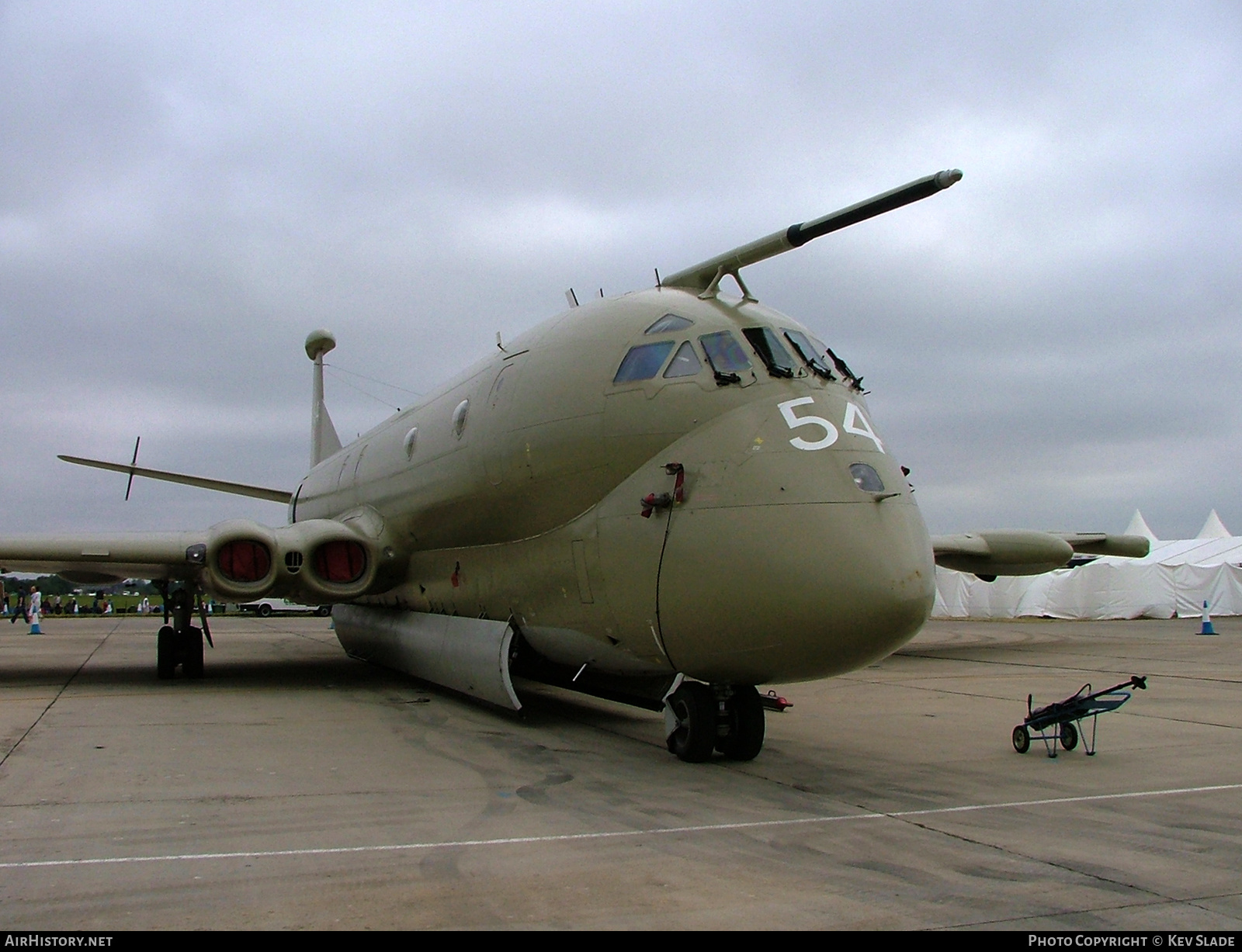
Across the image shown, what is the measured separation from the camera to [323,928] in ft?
11.5

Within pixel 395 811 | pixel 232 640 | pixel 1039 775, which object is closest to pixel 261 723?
pixel 395 811

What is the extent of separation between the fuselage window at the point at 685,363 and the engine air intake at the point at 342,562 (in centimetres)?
591

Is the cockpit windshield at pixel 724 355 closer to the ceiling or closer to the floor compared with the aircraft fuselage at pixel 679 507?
closer to the ceiling

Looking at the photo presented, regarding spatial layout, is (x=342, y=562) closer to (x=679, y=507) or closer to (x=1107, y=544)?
(x=679, y=507)

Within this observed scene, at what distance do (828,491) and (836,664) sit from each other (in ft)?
3.58

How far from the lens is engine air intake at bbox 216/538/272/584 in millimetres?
11305

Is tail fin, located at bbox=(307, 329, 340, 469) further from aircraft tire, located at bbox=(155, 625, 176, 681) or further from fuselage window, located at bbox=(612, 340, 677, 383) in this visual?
fuselage window, located at bbox=(612, 340, 677, 383)

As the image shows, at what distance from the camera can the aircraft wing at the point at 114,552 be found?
456 inches

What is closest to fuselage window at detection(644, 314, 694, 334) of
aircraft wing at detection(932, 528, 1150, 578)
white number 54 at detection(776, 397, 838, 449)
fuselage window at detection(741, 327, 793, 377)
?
fuselage window at detection(741, 327, 793, 377)

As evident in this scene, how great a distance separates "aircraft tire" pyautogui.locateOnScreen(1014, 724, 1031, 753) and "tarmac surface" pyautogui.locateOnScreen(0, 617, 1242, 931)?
0.17 meters

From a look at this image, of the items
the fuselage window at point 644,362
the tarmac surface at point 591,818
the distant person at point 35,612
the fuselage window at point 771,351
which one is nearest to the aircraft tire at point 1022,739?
the tarmac surface at point 591,818

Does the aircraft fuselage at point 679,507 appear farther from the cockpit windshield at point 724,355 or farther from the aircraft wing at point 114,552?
the aircraft wing at point 114,552

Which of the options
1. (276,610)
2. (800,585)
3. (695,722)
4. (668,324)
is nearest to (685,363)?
(668,324)

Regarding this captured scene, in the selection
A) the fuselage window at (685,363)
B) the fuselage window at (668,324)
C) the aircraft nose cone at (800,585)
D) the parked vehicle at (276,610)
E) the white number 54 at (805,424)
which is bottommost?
the parked vehicle at (276,610)
